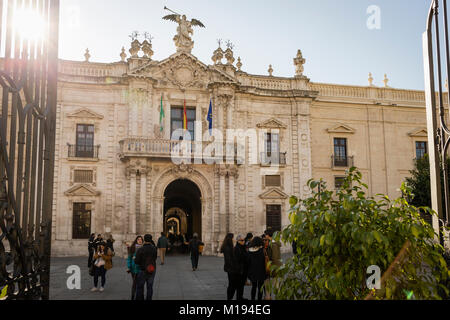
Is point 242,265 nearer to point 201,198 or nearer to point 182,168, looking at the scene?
point 182,168

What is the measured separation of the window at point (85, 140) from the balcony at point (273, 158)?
10757 millimetres

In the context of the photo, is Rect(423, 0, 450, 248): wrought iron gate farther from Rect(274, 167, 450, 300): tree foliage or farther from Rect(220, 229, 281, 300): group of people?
Rect(220, 229, 281, 300): group of people

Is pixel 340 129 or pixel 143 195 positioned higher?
pixel 340 129

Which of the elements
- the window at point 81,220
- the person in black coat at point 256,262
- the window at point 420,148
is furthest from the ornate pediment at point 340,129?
the person in black coat at point 256,262

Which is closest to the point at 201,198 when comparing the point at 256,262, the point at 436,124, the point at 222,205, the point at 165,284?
the point at 222,205

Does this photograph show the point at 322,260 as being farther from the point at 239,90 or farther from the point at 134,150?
the point at 239,90

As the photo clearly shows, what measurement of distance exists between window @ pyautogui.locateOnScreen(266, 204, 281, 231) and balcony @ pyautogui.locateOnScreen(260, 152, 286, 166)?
9.06ft

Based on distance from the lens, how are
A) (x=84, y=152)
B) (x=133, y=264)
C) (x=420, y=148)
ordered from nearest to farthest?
1. (x=133, y=264)
2. (x=84, y=152)
3. (x=420, y=148)

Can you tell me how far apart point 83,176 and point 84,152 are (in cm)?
148

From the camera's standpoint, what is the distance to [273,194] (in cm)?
2603

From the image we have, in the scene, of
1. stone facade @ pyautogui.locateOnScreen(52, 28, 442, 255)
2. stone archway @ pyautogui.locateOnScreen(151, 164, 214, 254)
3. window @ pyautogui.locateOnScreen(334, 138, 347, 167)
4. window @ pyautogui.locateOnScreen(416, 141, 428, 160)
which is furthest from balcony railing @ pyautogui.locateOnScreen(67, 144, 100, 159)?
window @ pyautogui.locateOnScreen(416, 141, 428, 160)
